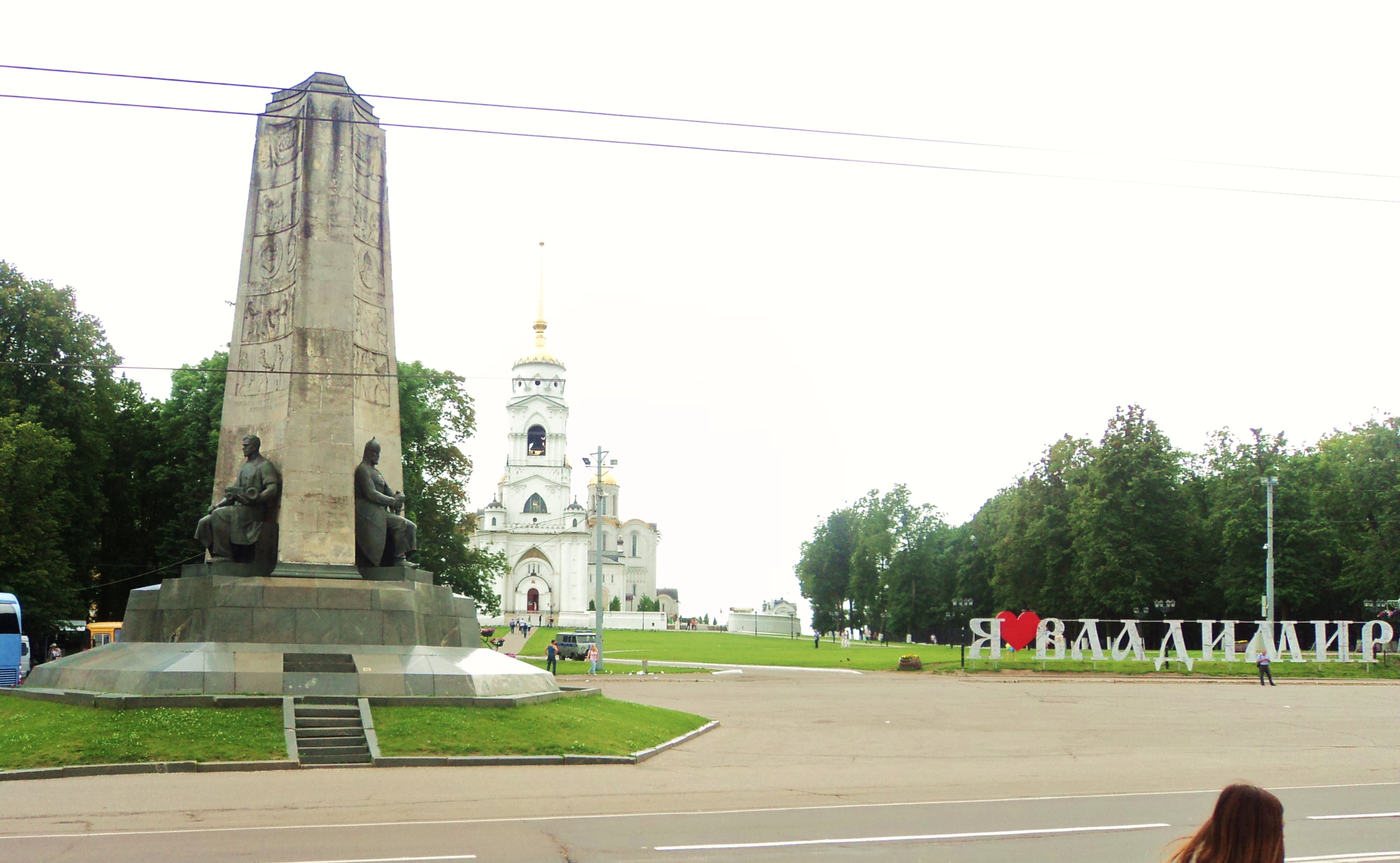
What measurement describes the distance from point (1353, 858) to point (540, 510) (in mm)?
117796

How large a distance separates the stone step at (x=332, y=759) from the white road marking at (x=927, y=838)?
6.85m

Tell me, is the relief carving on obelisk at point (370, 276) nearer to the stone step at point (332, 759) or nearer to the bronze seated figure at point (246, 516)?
the bronze seated figure at point (246, 516)

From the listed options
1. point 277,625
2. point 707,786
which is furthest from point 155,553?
point 707,786

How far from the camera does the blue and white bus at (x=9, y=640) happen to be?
29500 millimetres

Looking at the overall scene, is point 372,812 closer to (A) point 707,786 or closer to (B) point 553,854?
(B) point 553,854

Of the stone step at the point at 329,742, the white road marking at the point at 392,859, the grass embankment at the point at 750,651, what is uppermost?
the white road marking at the point at 392,859

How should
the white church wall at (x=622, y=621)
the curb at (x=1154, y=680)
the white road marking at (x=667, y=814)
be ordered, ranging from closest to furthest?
1. the white road marking at (x=667, y=814)
2. the curb at (x=1154, y=680)
3. the white church wall at (x=622, y=621)

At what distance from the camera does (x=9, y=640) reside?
1164 inches

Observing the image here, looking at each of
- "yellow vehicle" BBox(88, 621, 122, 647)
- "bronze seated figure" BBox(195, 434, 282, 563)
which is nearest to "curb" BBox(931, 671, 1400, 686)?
"bronze seated figure" BBox(195, 434, 282, 563)

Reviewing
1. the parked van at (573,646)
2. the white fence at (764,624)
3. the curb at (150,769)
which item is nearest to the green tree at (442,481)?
the parked van at (573,646)

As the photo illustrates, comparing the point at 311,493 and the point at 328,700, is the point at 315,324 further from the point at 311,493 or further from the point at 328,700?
the point at 328,700

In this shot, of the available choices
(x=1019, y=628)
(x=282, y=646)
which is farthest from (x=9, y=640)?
(x=1019, y=628)

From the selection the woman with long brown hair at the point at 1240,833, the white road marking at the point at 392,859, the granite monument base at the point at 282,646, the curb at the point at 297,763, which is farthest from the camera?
the granite monument base at the point at 282,646

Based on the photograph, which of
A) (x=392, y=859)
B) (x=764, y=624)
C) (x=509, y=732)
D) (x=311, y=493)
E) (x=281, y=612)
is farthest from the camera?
(x=764, y=624)
